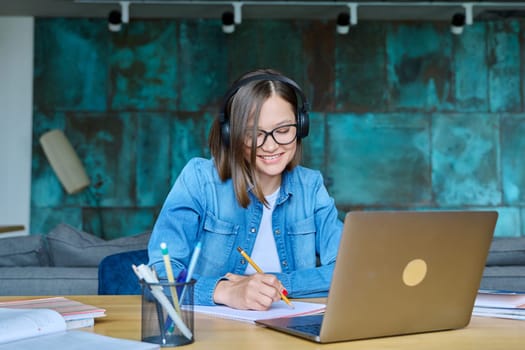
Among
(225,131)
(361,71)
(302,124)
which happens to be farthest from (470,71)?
(225,131)

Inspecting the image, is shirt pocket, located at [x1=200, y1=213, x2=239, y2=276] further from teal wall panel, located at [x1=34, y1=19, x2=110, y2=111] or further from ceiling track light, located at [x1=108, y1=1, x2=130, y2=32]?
teal wall panel, located at [x1=34, y1=19, x2=110, y2=111]

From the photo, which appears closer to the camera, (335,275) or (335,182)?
(335,275)

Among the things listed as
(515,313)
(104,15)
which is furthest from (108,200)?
(515,313)

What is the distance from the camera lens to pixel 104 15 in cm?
529

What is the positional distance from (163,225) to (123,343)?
667 mm

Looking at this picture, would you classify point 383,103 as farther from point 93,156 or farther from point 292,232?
point 292,232

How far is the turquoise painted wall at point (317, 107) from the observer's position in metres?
5.29

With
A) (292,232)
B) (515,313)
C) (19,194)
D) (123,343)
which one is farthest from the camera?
(19,194)

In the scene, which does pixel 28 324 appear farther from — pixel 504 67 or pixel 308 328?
pixel 504 67

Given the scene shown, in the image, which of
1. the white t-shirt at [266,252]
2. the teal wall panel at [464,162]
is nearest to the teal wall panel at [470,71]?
the teal wall panel at [464,162]

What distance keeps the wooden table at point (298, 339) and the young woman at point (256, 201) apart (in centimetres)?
38

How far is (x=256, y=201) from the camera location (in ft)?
5.30

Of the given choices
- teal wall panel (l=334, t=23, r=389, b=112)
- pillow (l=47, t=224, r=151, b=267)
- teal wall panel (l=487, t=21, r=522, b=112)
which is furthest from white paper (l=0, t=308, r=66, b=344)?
teal wall panel (l=487, t=21, r=522, b=112)

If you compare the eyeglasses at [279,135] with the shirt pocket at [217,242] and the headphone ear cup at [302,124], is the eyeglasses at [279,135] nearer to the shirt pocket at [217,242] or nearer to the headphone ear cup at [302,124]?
the headphone ear cup at [302,124]
